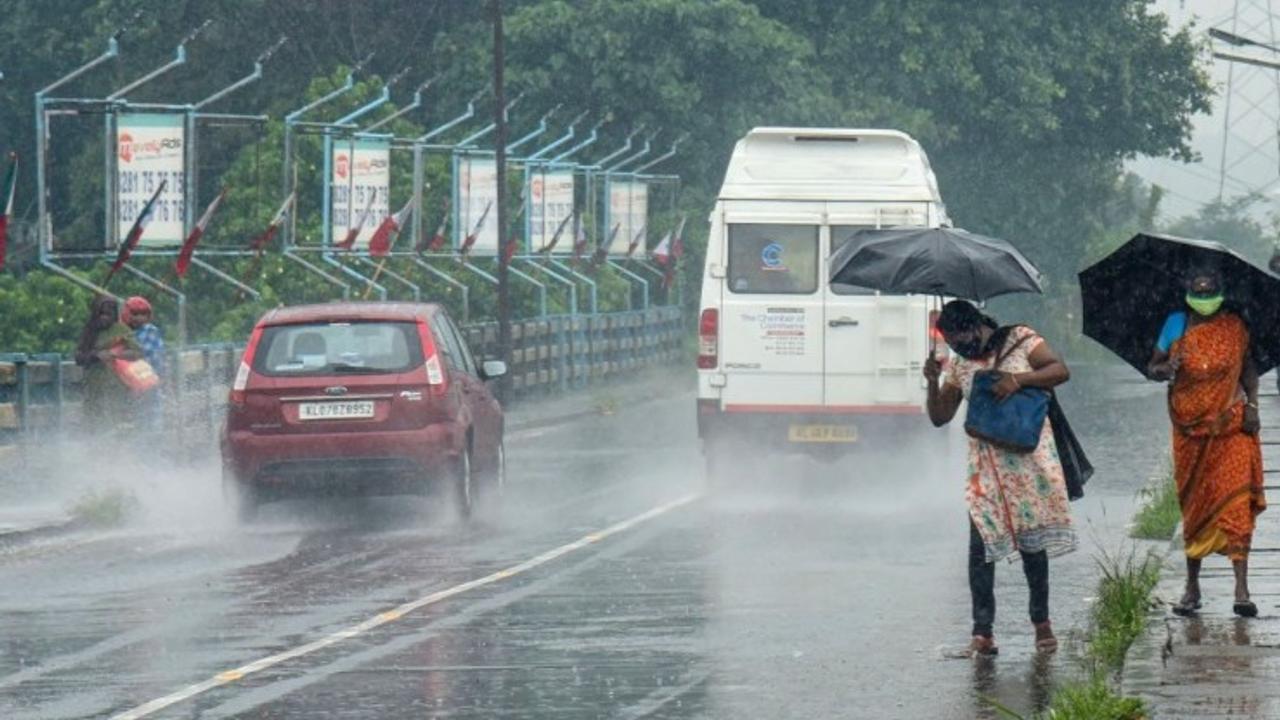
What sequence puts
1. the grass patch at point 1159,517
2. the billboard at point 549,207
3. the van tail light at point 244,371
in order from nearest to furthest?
1. the grass patch at point 1159,517
2. the van tail light at point 244,371
3. the billboard at point 549,207

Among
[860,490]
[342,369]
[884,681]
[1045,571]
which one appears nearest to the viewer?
[884,681]

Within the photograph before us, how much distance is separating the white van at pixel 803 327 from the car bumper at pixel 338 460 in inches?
151

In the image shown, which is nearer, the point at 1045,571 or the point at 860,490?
the point at 1045,571

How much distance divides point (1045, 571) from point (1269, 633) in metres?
0.99

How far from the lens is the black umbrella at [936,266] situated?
12.7 m

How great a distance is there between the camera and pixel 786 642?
13.1 m

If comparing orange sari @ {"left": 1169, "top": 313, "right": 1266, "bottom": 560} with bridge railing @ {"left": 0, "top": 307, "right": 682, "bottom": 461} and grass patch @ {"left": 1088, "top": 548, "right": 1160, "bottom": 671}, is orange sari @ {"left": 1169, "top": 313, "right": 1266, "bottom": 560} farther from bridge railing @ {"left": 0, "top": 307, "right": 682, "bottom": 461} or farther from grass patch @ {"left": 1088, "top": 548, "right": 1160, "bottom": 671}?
bridge railing @ {"left": 0, "top": 307, "right": 682, "bottom": 461}

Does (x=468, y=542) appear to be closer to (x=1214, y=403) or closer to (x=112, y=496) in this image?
(x=112, y=496)

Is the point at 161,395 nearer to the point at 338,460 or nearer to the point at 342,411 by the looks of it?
the point at 342,411

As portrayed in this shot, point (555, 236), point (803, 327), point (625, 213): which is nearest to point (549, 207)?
point (555, 236)

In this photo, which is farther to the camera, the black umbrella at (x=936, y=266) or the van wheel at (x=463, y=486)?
the van wheel at (x=463, y=486)

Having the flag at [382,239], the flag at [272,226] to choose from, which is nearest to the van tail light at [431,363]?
the flag at [272,226]

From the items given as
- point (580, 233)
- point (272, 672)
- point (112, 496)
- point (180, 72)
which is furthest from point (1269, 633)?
point (180, 72)

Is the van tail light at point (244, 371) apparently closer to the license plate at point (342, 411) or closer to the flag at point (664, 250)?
the license plate at point (342, 411)
